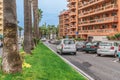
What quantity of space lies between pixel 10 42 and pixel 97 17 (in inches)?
2587

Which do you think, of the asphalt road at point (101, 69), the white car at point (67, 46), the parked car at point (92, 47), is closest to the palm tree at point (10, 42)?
the asphalt road at point (101, 69)

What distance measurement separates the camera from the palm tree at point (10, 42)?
9.14 metres

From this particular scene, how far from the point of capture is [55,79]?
31.4 feet

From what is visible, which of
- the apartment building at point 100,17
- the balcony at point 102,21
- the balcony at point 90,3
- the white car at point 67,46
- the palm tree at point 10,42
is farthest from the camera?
the balcony at point 90,3

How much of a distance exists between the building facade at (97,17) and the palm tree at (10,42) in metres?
49.9

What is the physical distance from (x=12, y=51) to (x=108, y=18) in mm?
54480

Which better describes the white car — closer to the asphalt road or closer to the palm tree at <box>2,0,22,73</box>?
the asphalt road

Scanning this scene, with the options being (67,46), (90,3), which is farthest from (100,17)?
(67,46)

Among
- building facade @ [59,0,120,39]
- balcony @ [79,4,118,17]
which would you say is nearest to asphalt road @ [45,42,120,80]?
building facade @ [59,0,120,39]

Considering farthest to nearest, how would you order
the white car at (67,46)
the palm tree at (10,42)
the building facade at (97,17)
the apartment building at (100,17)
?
1. the building facade at (97,17)
2. the apartment building at (100,17)
3. the white car at (67,46)
4. the palm tree at (10,42)

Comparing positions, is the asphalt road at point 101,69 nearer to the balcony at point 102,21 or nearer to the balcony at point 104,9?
the balcony at point 102,21

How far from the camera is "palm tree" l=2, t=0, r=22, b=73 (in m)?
9.14

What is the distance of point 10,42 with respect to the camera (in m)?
9.29

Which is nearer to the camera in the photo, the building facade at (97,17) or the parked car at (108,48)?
the parked car at (108,48)
